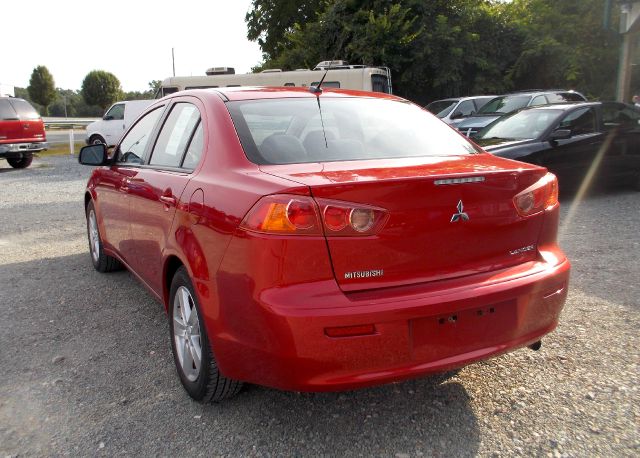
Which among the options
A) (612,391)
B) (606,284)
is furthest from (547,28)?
(612,391)

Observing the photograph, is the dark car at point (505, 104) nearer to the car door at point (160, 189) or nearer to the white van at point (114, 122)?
the white van at point (114, 122)

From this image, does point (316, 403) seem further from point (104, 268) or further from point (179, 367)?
point (104, 268)

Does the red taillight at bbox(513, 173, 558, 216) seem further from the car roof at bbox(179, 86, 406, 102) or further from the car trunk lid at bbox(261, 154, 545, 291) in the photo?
the car roof at bbox(179, 86, 406, 102)

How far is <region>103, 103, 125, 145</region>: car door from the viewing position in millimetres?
19625

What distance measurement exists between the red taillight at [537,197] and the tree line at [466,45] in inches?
829

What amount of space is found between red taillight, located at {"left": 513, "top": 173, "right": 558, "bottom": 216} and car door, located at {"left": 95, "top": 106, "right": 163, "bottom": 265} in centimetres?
244

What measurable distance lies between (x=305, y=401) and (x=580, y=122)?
724 cm

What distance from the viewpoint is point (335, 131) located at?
10.1 feet

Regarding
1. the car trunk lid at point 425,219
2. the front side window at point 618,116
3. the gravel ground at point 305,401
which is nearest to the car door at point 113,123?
the front side window at point 618,116

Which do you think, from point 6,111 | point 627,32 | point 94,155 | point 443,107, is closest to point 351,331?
point 94,155

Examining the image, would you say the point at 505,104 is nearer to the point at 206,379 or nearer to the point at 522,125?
the point at 522,125

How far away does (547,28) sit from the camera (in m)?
24.8

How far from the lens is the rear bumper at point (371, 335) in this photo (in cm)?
222

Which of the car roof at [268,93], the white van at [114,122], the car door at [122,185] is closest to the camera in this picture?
the car roof at [268,93]
